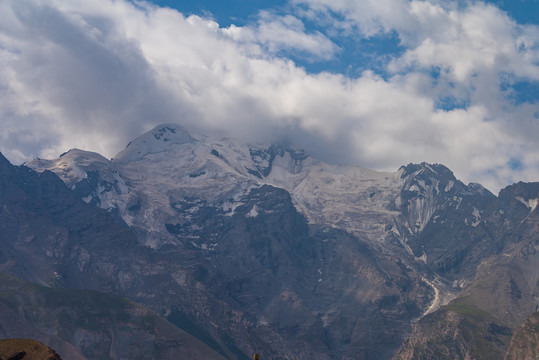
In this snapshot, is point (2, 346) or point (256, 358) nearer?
point (256, 358)

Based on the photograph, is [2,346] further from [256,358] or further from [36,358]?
[256,358]

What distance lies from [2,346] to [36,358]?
7.38m

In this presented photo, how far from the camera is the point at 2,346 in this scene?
125188 mm

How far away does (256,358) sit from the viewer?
277 feet

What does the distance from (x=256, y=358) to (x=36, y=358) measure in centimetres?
5428

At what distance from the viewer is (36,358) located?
122438 mm

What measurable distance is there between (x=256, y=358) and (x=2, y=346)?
60.7 metres

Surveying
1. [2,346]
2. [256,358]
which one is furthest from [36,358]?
[256,358]

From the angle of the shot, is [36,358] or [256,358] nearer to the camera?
[256,358]
